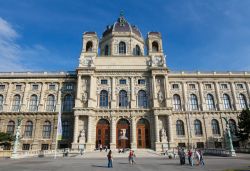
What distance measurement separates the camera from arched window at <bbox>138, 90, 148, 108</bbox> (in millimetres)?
45344

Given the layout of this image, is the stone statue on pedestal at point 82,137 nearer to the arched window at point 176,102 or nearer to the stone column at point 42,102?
the stone column at point 42,102

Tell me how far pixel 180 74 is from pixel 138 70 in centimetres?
1142

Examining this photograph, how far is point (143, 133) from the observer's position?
141ft

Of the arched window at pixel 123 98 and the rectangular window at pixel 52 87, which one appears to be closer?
the arched window at pixel 123 98

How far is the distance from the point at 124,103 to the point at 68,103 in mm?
13517

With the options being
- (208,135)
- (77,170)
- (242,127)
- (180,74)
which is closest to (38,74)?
(180,74)

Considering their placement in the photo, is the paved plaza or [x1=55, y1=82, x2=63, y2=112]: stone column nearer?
the paved plaza

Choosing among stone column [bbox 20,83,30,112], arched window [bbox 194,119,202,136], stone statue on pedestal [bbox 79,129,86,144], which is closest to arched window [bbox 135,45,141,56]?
arched window [bbox 194,119,202,136]

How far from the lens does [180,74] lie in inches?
2003

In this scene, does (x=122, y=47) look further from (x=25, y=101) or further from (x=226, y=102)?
(x=226, y=102)

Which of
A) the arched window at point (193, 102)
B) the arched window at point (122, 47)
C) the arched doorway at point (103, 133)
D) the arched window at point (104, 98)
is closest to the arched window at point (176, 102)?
the arched window at point (193, 102)

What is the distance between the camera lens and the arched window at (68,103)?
47.5 m

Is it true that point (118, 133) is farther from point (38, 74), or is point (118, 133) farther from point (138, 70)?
point (38, 74)

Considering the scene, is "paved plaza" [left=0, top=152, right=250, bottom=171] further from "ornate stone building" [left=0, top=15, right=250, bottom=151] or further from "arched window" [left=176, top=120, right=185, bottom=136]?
"arched window" [left=176, top=120, right=185, bottom=136]
